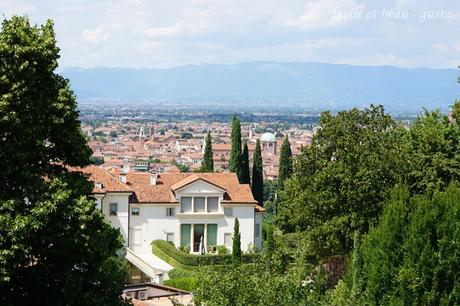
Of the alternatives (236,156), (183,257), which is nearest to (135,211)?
(183,257)

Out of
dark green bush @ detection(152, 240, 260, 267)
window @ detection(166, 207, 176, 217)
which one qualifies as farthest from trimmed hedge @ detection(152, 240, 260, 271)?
window @ detection(166, 207, 176, 217)

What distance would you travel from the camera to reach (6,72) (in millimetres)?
15273

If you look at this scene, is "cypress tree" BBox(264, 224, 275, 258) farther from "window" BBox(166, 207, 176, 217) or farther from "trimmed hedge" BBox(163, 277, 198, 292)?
"window" BBox(166, 207, 176, 217)

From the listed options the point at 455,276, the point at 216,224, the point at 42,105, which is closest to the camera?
the point at 42,105

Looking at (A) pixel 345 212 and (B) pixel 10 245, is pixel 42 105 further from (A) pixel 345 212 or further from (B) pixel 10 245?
(A) pixel 345 212

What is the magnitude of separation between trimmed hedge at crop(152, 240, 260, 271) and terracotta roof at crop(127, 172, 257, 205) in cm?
288

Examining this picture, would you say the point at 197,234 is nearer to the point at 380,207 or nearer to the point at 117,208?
the point at 117,208

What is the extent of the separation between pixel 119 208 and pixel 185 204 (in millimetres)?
3975

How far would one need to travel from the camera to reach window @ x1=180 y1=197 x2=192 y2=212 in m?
47.3

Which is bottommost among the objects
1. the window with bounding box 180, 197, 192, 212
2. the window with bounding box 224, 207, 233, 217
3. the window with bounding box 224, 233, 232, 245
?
the window with bounding box 224, 233, 232, 245

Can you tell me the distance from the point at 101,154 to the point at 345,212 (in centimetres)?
15720

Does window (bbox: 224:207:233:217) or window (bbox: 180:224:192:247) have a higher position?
window (bbox: 224:207:233:217)

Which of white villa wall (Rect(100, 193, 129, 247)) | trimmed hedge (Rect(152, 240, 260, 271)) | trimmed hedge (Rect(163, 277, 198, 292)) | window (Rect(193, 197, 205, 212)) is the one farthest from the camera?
window (Rect(193, 197, 205, 212))

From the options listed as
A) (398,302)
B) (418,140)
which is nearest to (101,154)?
(418,140)
